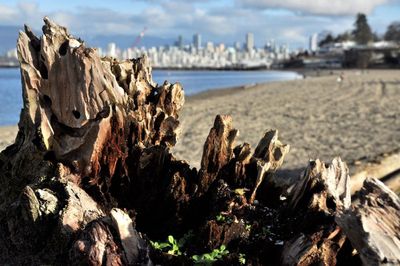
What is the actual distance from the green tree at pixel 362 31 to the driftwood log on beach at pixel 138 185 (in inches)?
6690

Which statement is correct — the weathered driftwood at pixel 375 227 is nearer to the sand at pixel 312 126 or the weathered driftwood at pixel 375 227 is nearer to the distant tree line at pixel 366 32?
the sand at pixel 312 126

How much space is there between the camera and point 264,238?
12.3 ft

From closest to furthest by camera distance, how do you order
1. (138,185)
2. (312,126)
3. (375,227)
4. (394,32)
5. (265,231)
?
(375,227) < (265,231) < (138,185) < (312,126) < (394,32)

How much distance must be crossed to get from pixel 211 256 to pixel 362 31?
176170mm

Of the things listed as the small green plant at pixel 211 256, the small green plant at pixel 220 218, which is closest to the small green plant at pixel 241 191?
the small green plant at pixel 220 218

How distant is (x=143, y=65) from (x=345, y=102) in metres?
23.4

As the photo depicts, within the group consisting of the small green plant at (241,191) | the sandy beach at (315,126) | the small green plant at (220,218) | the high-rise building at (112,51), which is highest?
the high-rise building at (112,51)

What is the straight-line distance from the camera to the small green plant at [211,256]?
3.49m

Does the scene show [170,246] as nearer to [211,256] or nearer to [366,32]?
[211,256]

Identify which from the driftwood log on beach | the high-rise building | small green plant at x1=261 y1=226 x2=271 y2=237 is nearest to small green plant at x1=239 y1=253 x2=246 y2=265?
the driftwood log on beach

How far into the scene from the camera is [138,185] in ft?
14.6

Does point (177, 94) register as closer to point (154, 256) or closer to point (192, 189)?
point (192, 189)

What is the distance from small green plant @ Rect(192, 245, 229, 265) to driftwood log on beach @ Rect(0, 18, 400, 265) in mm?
11

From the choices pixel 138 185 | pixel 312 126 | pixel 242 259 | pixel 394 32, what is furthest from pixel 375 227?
pixel 394 32
